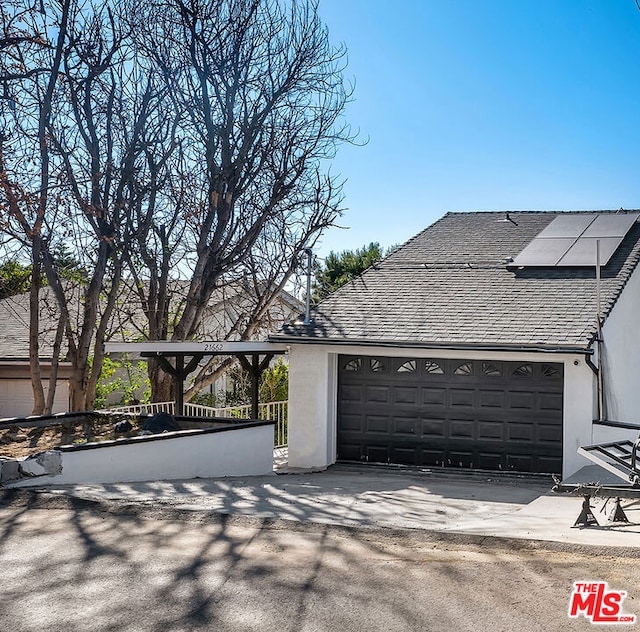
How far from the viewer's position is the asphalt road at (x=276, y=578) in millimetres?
5492

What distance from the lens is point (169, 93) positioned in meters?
17.9

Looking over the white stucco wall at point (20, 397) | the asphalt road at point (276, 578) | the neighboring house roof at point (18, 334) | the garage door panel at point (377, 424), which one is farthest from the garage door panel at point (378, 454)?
the white stucco wall at point (20, 397)

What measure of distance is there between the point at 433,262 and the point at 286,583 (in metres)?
12.8

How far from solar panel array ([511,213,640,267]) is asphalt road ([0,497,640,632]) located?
10714mm

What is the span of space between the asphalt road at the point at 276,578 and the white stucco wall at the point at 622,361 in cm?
731

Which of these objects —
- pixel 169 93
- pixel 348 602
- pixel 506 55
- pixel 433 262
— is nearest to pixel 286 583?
pixel 348 602

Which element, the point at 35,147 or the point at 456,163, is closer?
the point at 35,147

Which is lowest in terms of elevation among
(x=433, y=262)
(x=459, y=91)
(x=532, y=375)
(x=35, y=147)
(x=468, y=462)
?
(x=468, y=462)

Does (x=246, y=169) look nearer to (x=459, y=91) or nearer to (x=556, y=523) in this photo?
(x=459, y=91)

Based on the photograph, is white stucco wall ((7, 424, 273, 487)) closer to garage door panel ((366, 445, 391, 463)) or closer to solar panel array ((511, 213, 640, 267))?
garage door panel ((366, 445, 391, 463))

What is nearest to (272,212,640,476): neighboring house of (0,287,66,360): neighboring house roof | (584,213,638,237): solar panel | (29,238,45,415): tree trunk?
(584,213,638,237): solar panel

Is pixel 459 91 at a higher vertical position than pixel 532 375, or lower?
higher

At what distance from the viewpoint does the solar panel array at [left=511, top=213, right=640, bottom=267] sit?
1681cm

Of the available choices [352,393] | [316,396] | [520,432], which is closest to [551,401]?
[520,432]
